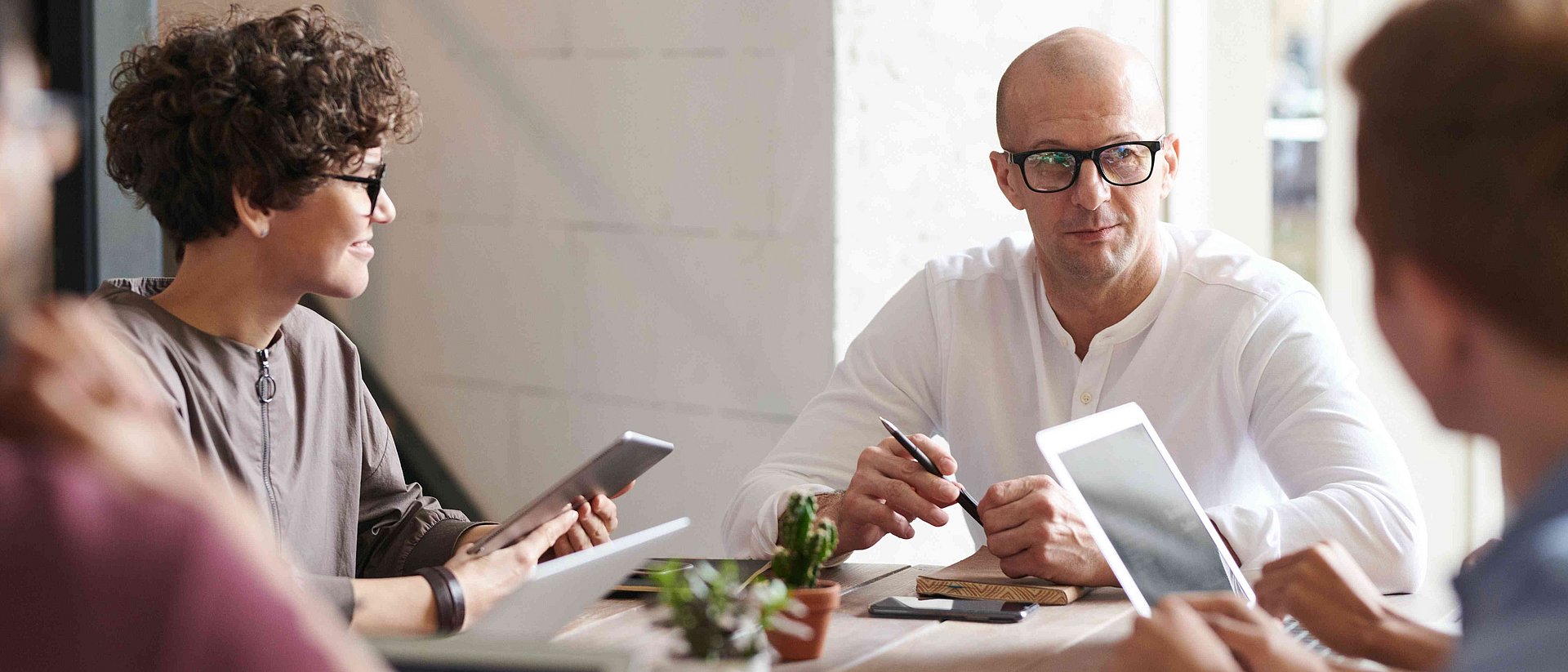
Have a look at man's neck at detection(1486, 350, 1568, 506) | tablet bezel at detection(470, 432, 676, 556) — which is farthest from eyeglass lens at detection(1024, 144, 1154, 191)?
man's neck at detection(1486, 350, 1568, 506)

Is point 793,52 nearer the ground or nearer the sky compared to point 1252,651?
nearer the sky

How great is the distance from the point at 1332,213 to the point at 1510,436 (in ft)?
8.72

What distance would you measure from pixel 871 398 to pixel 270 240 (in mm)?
959

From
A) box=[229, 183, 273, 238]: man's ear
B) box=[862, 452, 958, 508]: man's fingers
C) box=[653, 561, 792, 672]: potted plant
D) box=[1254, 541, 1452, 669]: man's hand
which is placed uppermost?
box=[229, 183, 273, 238]: man's ear

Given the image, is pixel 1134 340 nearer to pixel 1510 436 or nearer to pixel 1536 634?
pixel 1510 436

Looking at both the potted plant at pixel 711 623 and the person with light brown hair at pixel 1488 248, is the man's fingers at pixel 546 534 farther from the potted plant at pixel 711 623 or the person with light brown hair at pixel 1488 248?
the person with light brown hair at pixel 1488 248

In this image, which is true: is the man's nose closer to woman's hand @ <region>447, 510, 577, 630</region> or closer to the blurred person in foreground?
woman's hand @ <region>447, 510, 577, 630</region>

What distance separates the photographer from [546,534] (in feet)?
5.84

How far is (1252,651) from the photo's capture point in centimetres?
113

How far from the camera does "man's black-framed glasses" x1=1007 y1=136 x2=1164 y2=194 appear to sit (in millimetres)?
2117

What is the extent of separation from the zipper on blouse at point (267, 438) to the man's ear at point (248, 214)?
0.50ft

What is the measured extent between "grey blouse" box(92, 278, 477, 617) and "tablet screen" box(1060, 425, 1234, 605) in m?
0.81

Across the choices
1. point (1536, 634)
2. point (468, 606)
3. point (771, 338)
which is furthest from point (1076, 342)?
point (1536, 634)

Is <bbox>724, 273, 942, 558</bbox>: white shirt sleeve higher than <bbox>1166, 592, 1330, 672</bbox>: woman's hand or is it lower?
higher
